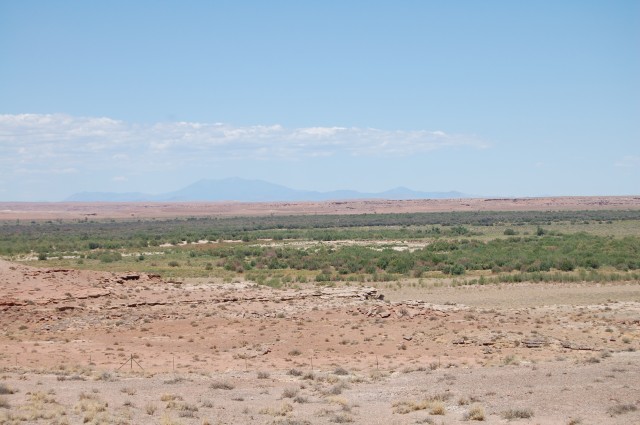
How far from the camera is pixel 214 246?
7106 cm

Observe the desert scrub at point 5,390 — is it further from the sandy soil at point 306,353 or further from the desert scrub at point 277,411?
the desert scrub at point 277,411

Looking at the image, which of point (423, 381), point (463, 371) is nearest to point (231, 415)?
point (423, 381)

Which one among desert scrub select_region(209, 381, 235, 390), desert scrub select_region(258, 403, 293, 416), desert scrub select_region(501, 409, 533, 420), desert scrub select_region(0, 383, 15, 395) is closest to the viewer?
desert scrub select_region(501, 409, 533, 420)

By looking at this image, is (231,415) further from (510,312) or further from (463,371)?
(510,312)

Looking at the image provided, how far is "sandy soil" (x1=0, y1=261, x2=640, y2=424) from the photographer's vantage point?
54.0 feet

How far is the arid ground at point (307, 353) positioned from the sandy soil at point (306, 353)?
63 millimetres

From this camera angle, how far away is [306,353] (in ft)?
82.5

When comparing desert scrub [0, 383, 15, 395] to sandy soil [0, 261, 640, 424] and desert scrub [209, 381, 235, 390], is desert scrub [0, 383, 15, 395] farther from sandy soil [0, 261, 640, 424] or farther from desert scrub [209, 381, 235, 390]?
desert scrub [209, 381, 235, 390]

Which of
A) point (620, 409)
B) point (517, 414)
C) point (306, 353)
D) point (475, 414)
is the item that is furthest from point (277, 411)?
point (306, 353)

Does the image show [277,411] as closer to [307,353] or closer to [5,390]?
[5,390]

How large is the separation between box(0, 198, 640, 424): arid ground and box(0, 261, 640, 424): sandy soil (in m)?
0.06

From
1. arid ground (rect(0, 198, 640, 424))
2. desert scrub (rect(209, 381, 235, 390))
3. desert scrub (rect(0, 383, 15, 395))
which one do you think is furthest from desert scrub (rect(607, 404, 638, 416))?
desert scrub (rect(0, 383, 15, 395))

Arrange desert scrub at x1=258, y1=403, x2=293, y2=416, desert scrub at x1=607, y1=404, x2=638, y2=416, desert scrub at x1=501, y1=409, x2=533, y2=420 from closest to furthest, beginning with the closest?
1. desert scrub at x1=607, y1=404, x2=638, y2=416
2. desert scrub at x1=501, y1=409, x2=533, y2=420
3. desert scrub at x1=258, y1=403, x2=293, y2=416

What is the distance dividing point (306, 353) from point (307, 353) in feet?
0.11
